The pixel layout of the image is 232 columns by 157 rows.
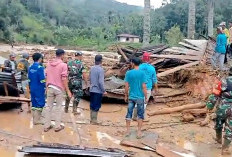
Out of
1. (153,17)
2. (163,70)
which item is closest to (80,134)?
(163,70)

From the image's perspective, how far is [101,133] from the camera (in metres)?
9.02

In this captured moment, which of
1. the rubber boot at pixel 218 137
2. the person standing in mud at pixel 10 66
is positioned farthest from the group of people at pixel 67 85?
the person standing in mud at pixel 10 66

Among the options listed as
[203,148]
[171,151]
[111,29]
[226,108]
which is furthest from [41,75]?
[111,29]

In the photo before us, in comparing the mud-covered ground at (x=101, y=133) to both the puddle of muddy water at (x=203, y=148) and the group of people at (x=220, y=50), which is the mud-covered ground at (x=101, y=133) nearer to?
the puddle of muddy water at (x=203, y=148)

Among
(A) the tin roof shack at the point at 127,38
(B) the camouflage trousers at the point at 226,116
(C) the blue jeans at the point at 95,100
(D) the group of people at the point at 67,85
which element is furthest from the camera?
(A) the tin roof shack at the point at 127,38

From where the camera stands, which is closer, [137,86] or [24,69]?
[137,86]

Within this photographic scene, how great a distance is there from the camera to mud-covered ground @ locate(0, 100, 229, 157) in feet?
26.3

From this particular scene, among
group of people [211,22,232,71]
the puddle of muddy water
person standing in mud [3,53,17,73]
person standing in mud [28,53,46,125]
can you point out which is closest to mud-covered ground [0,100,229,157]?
the puddle of muddy water

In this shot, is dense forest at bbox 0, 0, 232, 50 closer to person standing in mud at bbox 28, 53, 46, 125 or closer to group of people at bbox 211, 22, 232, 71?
group of people at bbox 211, 22, 232, 71

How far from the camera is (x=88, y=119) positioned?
10.4 meters

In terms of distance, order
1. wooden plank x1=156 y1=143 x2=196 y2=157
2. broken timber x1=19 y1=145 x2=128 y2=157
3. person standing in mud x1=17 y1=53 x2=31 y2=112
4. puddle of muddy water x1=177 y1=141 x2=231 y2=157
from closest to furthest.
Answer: broken timber x1=19 y1=145 x2=128 y2=157 < wooden plank x1=156 y1=143 x2=196 y2=157 < puddle of muddy water x1=177 y1=141 x2=231 y2=157 < person standing in mud x1=17 y1=53 x2=31 y2=112

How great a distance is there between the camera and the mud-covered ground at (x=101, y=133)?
802 centimetres

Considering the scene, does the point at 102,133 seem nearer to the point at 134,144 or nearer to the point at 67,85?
the point at 134,144

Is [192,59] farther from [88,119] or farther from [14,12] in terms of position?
[14,12]
